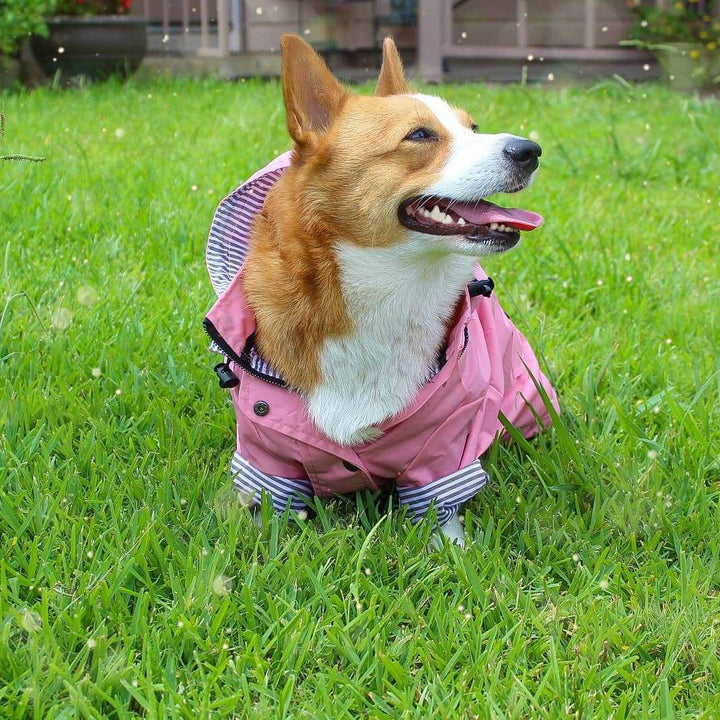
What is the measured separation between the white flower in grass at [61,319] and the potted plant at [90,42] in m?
5.14

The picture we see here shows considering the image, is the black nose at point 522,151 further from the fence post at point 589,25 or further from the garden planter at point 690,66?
the fence post at point 589,25

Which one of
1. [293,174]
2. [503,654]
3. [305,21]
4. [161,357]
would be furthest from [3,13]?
[503,654]

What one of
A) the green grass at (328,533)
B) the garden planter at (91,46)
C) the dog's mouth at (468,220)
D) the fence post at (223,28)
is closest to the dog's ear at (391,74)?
the dog's mouth at (468,220)

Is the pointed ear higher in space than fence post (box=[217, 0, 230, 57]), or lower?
lower

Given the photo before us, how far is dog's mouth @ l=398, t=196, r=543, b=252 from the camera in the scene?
2.03m

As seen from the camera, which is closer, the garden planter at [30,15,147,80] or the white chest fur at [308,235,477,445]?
the white chest fur at [308,235,477,445]

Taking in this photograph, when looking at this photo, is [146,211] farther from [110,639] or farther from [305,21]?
[305,21]

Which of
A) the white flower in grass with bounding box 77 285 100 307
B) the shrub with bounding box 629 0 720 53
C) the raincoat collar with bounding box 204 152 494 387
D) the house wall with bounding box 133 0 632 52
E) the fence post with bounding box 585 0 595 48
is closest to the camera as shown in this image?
the raincoat collar with bounding box 204 152 494 387

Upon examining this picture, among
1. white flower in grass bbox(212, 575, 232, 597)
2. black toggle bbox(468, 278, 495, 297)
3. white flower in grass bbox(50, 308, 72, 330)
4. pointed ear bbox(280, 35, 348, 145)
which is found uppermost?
pointed ear bbox(280, 35, 348, 145)

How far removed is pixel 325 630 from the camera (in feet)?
6.06

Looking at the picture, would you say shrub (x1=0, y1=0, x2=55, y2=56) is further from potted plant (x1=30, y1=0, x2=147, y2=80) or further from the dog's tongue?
the dog's tongue

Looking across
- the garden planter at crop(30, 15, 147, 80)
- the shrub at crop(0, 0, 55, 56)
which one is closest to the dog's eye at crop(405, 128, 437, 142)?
the shrub at crop(0, 0, 55, 56)

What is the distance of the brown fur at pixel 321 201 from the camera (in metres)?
2.07

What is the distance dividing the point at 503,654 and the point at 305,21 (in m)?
9.27
